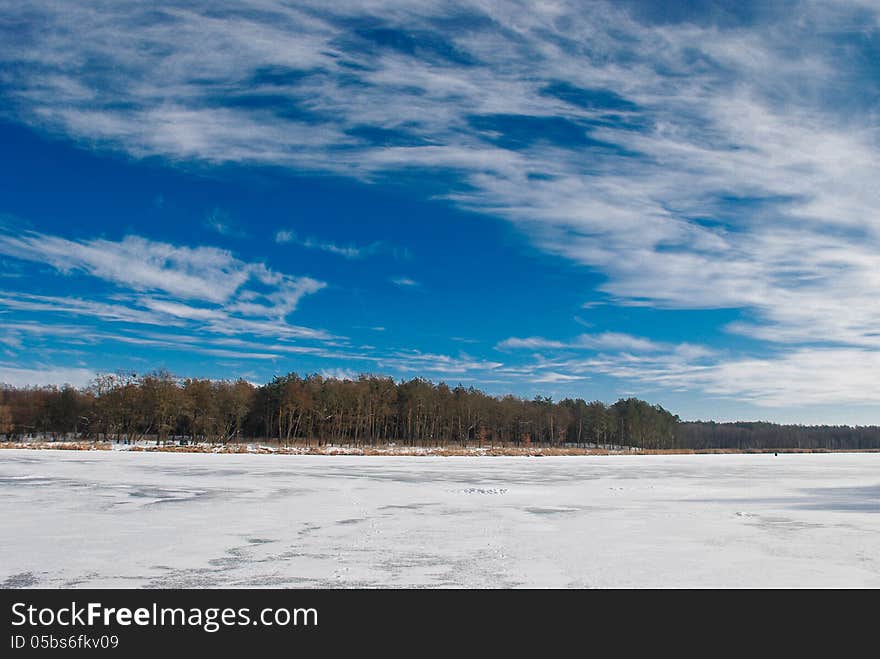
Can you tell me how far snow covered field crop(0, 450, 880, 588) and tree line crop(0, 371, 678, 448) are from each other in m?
50.6

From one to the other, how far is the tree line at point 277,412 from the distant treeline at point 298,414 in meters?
0.14

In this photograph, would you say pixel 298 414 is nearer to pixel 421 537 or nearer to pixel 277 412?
pixel 277 412

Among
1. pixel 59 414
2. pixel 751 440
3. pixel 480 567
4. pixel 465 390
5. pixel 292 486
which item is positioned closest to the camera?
pixel 480 567

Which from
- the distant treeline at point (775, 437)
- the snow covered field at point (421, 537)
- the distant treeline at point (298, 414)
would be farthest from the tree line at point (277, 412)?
the distant treeline at point (775, 437)

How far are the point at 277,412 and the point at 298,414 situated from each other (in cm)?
777

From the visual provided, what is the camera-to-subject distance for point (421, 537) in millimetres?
9867

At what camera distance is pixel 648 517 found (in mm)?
12617

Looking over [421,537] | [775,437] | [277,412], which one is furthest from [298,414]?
[775,437]

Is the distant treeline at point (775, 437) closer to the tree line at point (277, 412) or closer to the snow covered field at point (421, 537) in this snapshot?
the tree line at point (277, 412)

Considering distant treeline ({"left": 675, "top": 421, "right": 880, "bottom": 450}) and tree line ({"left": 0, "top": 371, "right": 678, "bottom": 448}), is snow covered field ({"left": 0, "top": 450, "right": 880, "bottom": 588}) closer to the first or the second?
tree line ({"left": 0, "top": 371, "right": 678, "bottom": 448})

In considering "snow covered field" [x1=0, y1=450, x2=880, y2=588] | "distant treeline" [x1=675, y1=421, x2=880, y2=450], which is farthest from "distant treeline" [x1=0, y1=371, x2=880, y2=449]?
"distant treeline" [x1=675, y1=421, x2=880, y2=450]
